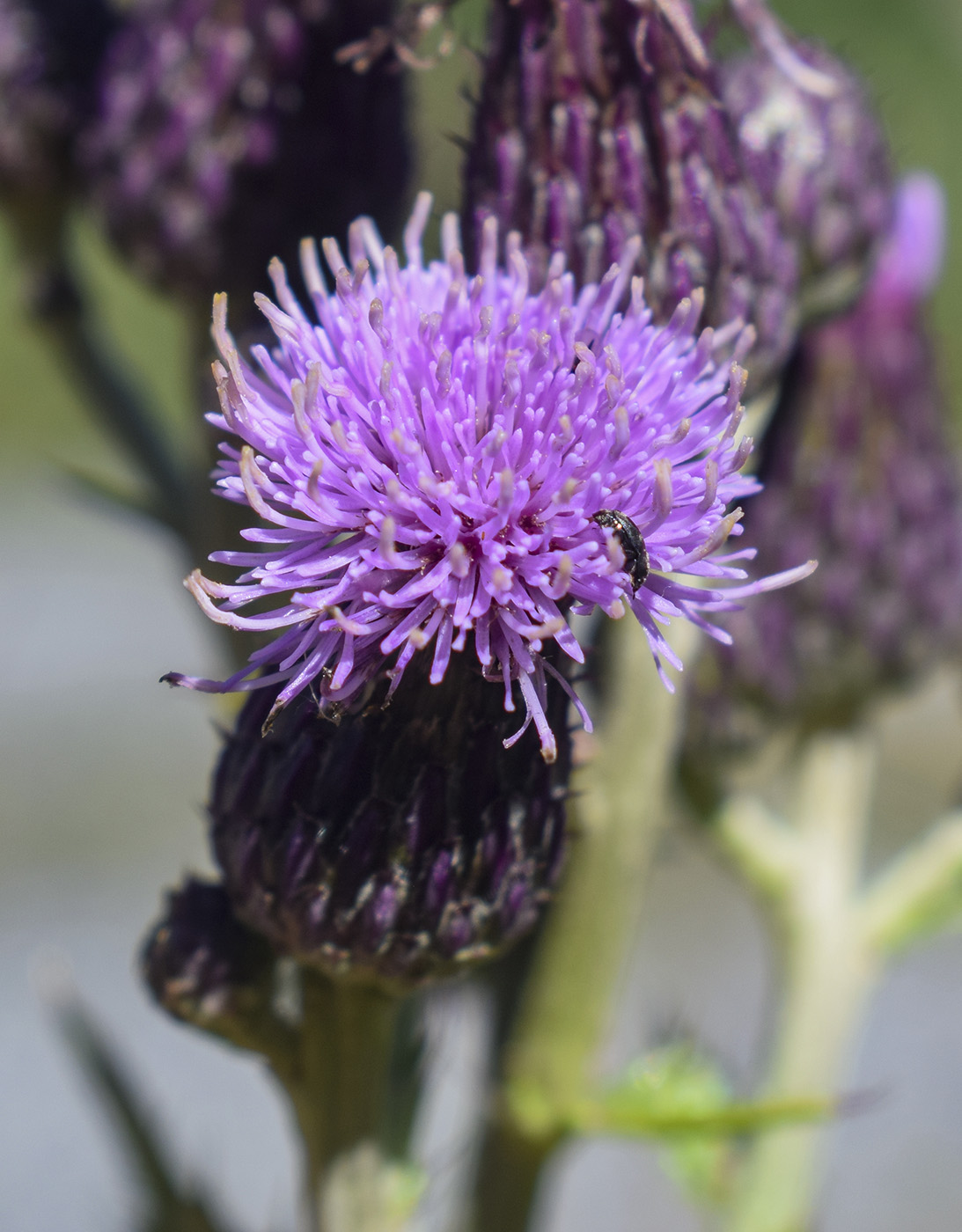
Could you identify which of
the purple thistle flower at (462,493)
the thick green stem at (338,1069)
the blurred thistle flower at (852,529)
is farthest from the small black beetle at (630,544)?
the blurred thistle flower at (852,529)

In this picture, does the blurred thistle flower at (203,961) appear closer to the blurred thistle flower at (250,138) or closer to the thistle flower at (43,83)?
the blurred thistle flower at (250,138)

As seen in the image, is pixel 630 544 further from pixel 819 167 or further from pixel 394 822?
pixel 819 167

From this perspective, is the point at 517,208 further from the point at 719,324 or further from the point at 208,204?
the point at 208,204

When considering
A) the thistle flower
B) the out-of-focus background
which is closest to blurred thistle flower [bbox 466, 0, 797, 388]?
the thistle flower

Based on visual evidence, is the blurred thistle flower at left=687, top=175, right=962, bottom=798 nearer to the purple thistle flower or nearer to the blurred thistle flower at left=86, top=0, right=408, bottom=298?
the blurred thistle flower at left=86, top=0, right=408, bottom=298

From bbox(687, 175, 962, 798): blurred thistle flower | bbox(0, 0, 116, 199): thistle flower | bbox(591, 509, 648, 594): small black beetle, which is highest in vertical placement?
bbox(0, 0, 116, 199): thistle flower

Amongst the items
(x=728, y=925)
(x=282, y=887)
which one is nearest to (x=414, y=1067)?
(x=282, y=887)
